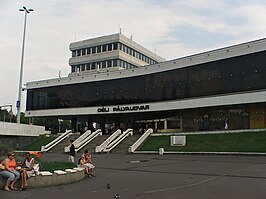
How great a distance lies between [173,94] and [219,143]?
37.8ft

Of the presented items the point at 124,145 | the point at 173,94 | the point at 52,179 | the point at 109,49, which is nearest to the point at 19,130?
the point at 124,145

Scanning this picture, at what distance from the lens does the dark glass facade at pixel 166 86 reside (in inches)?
1378

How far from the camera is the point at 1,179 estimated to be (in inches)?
439

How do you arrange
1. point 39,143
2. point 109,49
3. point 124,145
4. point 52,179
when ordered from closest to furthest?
1. point 52,179
2. point 124,145
3. point 39,143
4. point 109,49

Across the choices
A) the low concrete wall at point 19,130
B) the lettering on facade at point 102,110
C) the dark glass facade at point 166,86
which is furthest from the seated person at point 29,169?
the lettering on facade at point 102,110

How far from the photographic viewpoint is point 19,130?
43.5 metres

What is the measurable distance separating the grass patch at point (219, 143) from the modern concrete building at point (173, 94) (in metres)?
4.43

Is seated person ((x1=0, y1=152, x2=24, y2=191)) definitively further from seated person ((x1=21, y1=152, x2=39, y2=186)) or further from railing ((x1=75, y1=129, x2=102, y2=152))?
railing ((x1=75, y1=129, x2=102, y2=152))

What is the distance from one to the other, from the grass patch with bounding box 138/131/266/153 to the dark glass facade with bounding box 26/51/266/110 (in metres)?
5.51

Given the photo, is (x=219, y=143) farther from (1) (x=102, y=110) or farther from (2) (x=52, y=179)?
(2) (x=52, y=179)

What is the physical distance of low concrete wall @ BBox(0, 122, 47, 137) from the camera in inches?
1604

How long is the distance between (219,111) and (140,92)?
34.9 ft

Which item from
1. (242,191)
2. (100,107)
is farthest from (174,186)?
(100,107)

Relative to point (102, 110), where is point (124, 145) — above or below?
below
